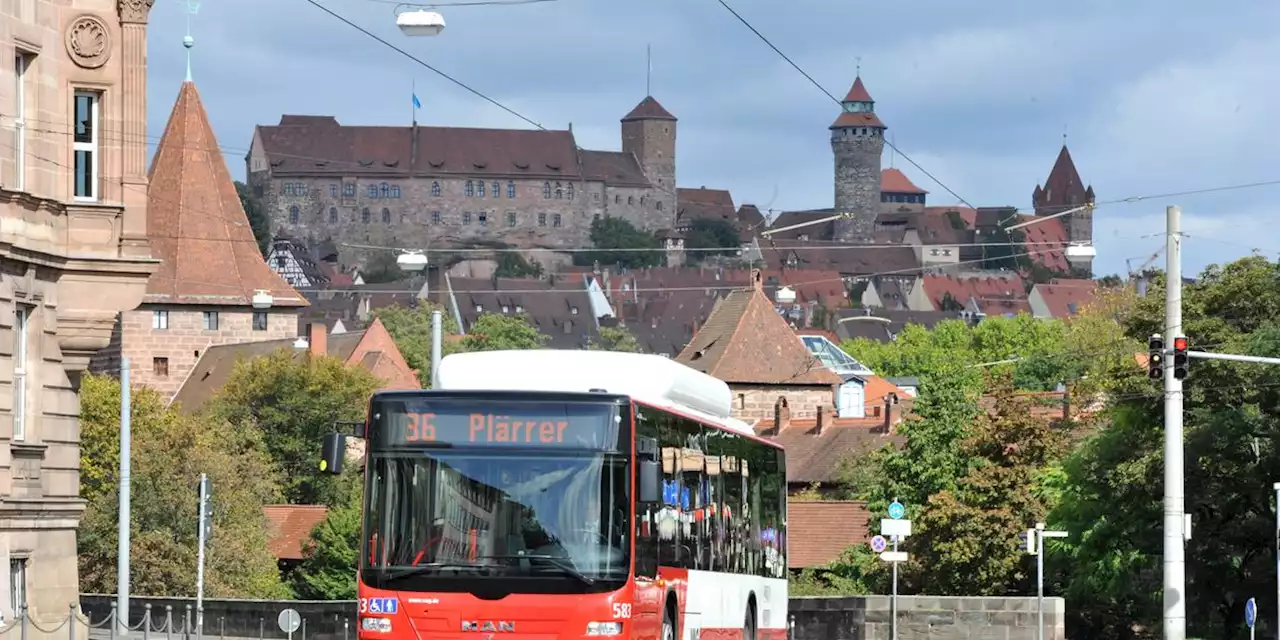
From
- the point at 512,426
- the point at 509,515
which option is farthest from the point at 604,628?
the point at 512,426

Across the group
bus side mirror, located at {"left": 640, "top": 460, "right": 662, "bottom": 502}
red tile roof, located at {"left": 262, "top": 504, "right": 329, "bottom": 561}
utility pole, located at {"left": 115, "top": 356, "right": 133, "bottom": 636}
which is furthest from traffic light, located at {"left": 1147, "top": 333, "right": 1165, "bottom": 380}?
red tile roof, located at {"left": 262, "top": 504, "right": 329, "bottom": 561}

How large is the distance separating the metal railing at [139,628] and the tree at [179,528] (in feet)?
54.2

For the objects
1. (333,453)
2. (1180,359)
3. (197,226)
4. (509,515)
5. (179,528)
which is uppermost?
(197,226)

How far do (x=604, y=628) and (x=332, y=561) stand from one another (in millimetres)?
54022

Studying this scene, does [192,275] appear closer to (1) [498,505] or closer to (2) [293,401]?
(2) [293,401]

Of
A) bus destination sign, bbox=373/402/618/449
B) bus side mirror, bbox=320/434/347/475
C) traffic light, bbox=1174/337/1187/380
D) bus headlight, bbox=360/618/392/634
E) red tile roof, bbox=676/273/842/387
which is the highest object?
red tile roof, bbox=676/273/842/387

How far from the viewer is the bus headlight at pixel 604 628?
1841 centimetres

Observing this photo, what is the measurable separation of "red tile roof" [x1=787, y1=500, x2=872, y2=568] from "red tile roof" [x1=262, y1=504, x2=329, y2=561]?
1346 cm

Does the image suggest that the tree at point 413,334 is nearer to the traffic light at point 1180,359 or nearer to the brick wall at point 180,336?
the brick wall at point 180,336

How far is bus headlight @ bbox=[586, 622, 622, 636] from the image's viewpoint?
60.4ft

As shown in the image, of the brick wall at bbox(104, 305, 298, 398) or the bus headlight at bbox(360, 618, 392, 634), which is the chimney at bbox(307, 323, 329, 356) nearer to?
the brick wall at bbox(104, 305, 298, 398)

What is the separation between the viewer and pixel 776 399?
118062mm

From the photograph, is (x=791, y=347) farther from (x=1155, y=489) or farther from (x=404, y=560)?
(x=404, y=560)

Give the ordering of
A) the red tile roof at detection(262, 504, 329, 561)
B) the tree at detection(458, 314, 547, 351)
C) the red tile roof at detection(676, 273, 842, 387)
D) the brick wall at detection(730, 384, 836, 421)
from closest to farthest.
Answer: the red tile roof at detection(262, 504, 329, 561) < the brick wall at detection(730, 384, 836, 421) < the red tile roof at detection(676, 273, 842, 387) < the tree at detection(458, 314, 547, 351)
